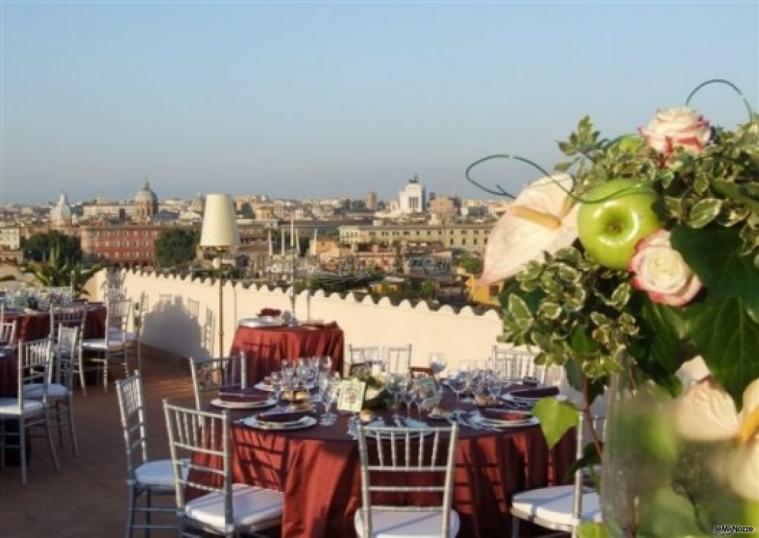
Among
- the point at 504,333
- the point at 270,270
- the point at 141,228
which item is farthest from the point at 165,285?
the point at 141,228

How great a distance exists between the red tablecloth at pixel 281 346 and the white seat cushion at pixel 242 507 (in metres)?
3.68

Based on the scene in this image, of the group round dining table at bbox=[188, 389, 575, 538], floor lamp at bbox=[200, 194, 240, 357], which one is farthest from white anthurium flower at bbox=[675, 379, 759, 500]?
floor lamp at bbox=[200, 194, 240, 357]

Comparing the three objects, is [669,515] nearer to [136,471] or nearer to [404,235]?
[136,471]

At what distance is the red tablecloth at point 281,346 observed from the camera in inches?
308

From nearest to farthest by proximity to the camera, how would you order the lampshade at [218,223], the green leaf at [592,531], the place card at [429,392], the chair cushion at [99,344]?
the green leaf at [592,531], the place card at [429,392], the lampshade at [218,223], the chair cushion at [99,344]

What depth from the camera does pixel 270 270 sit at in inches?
557

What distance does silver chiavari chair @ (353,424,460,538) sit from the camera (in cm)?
353

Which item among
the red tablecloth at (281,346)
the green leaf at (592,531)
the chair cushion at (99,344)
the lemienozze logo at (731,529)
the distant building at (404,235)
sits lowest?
the chair cushion at (99,344)

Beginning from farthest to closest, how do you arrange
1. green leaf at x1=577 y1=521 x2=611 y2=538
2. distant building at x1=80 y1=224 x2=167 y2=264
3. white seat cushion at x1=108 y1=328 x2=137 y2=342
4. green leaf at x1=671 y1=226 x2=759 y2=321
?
distant building at x1=80 y1=224 x2=167 y2=264
white seat cushion at x1=108 y1=328 x2=137 y2=342
green leaf at x1=577 y1=521 x2=611 y2=538
green leaf at x1=671 y1=226 x2=759 y2=321

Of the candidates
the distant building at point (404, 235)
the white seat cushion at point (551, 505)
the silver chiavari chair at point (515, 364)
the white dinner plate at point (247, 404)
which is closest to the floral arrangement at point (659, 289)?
the white seat cushion at point (551, 505)

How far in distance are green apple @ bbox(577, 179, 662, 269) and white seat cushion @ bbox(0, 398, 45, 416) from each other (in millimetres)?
5792

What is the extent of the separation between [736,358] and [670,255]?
0.09m

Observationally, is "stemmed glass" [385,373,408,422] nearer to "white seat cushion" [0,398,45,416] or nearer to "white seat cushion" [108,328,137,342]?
"white seat cushion" [0,398,45,416]

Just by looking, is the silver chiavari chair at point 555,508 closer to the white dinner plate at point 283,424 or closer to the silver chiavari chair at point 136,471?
the white dinner plate at point 283,424
